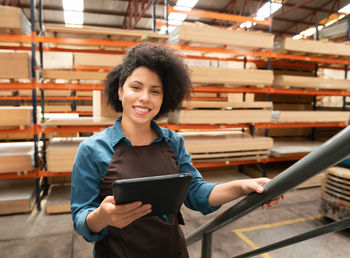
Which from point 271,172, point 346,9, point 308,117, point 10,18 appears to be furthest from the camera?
point 346,9

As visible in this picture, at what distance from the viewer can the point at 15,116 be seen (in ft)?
13.3

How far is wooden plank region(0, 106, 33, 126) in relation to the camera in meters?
4.02

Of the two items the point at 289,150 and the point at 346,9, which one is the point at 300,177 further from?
the point at 346,9

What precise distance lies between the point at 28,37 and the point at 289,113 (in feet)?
16.8

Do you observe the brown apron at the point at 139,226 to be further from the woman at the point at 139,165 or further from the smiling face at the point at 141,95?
the smiling face at the point at 141,95

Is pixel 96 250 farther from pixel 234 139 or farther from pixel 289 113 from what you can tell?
pixel 289 113

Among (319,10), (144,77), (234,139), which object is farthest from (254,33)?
(319,10)

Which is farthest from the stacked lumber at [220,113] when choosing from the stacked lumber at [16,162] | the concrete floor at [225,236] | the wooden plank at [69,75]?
the stacked lumber at [16,162]

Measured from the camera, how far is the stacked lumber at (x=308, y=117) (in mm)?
5536

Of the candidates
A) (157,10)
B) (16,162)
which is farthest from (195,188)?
(157,10)

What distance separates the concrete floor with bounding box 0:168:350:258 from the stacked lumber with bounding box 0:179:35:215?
112mm

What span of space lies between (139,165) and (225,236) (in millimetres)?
2998

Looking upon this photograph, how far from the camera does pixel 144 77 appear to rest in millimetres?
1380

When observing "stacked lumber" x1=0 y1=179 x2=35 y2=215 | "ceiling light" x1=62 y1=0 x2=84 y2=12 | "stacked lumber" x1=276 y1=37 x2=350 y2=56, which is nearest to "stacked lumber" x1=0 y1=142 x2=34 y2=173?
"stacked lumber" x1=0 y1=179 x2=35 y2=215
